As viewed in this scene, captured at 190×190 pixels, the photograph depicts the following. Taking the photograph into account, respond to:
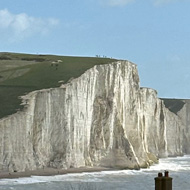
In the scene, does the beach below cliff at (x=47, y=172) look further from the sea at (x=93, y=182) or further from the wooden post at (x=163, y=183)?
the wooden post at (x=163, y=183)

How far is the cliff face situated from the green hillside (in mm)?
1259

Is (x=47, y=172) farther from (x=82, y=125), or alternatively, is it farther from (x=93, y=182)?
(x=82, y=125)

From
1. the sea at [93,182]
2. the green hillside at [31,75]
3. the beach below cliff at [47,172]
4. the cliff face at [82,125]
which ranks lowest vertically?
the sea at [93,182]

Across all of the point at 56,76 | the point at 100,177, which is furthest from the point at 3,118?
the point at 56,76

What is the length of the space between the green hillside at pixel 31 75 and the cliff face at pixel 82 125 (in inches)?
49.6

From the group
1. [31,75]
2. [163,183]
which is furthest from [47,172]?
[163,183]

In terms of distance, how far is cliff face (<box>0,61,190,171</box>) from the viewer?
44.0 metres

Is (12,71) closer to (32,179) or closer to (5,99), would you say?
(5,99)

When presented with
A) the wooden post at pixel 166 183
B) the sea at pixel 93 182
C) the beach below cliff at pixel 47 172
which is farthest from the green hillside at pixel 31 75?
the wooden post at pixel 166 183

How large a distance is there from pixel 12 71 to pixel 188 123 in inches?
2718

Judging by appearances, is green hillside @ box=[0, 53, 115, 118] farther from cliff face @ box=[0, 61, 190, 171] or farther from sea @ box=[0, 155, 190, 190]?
sea @ box=[0, 155, 190, 190]

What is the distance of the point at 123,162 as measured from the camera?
5528cm

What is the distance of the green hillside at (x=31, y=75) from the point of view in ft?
158

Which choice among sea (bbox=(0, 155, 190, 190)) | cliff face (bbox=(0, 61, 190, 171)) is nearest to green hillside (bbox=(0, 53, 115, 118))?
cliff face (bbox=(0, 61, 190, 171))
